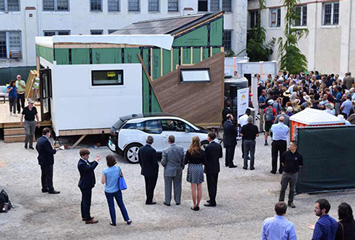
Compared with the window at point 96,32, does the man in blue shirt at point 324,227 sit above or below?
below

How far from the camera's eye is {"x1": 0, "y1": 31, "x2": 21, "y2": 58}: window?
35625 mm

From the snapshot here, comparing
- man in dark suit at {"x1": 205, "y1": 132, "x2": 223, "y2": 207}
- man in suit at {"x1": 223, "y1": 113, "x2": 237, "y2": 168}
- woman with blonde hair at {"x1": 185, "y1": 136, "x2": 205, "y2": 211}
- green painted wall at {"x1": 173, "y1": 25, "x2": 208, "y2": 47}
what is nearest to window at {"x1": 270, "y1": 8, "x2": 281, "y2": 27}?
green painted wall at {"x1": 173, "y1": 25, "x2": 208, "y2": 47}

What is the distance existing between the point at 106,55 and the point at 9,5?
18125mm

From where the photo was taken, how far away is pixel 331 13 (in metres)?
35.3

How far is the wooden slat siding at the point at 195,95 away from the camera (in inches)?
824

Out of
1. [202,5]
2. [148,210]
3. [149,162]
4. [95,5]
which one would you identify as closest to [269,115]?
[149,162]

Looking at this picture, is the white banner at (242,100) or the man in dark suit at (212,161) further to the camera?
the white banner at (242,100)

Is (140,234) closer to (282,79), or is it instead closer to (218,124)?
(218,124)

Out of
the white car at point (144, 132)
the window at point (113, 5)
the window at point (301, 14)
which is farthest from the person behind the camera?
the window at point (301, 14)

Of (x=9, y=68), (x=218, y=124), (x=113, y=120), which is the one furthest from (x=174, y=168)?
(x=9, y=68)

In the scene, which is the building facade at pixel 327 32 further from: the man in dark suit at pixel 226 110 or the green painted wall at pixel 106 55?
the green painted wall at pixel 106 55

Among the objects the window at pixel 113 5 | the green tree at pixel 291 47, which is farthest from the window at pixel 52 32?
the green tree at pixel 291 47

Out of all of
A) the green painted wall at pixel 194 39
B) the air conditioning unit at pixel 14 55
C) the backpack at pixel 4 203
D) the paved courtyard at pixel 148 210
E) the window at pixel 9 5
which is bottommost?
the paved courtyard at pixel 148 210

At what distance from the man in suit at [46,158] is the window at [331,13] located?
25.5 metres
